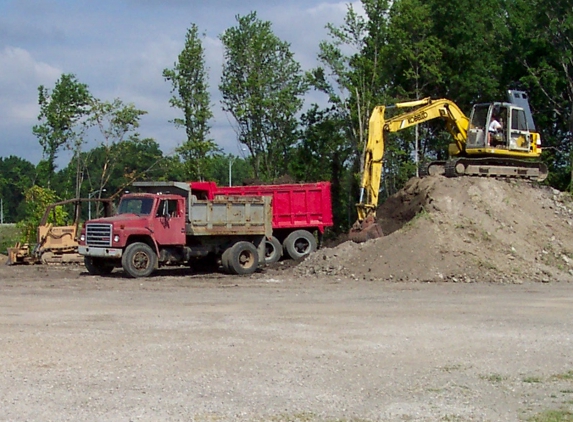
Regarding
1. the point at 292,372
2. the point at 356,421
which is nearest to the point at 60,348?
the point at 292,372

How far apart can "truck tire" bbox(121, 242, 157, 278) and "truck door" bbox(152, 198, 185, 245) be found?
47cm

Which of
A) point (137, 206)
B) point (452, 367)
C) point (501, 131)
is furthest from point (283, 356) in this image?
point (501, 131)

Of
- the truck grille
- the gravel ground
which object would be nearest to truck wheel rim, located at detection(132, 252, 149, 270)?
the truck grille

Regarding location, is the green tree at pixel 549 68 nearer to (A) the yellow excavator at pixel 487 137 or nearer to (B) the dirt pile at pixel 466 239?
(A) the yellow excavator at pixel 487 137

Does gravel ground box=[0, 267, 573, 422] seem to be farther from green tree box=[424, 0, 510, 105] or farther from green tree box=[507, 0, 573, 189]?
green tree box=[424, 0, 510, 105]

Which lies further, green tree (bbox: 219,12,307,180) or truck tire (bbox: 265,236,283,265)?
green tree (bbox: 219,12,307,180)

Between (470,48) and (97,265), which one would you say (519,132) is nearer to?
(97,265)

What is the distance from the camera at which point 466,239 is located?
2542 centimetres

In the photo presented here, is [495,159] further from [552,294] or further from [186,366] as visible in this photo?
[186,366]

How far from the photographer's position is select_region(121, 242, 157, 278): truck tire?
955 inches

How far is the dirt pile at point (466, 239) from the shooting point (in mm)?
23984

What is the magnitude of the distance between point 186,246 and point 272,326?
38.8 ft

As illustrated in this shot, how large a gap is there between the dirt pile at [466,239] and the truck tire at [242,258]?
139cm

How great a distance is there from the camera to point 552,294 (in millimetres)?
20344
